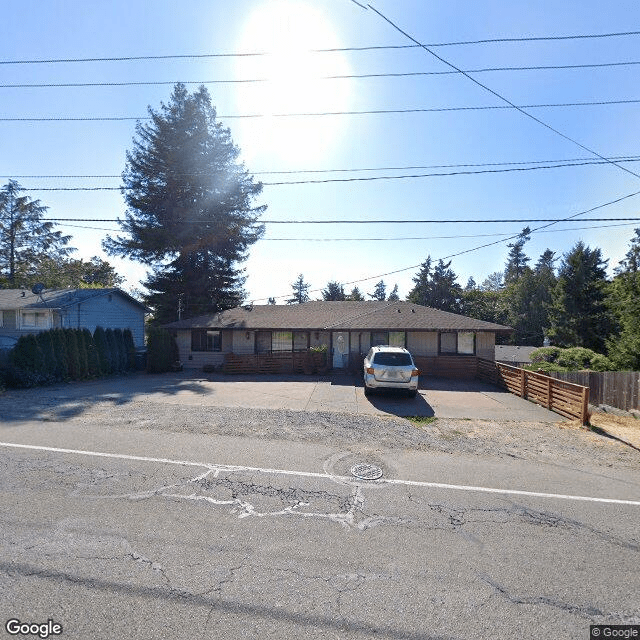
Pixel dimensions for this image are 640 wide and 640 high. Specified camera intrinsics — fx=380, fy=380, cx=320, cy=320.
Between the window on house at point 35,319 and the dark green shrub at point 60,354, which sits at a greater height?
the window on house at point 35,319

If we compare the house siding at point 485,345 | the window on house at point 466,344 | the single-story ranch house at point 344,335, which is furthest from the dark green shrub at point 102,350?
the house siding at point 485,345

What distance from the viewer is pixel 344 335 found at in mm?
20875

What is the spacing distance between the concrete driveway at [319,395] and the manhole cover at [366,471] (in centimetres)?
445

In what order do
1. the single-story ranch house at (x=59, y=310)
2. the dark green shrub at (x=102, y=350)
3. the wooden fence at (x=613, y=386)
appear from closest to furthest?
the wooden fence at (x=613, y=386) < the dark green shrub at (x=102, y=350) < the single-story ranch house at (x=59, y=310)

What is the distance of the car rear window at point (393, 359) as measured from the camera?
12906mm

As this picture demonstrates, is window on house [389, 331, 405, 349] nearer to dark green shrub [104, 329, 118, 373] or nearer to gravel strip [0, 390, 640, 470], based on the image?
gravel strip [0, 390, 640, 470]

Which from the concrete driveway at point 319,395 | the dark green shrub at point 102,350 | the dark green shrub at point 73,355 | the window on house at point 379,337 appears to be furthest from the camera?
the window on house at point 379,337

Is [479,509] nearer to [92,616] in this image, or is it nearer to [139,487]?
[92,616]

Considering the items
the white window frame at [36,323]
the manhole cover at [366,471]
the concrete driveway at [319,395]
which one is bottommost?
the concrete driveway at [319,395]

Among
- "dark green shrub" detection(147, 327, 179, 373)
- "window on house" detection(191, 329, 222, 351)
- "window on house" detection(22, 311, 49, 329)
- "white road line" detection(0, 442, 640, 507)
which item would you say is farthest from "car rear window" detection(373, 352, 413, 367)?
"window on house" detection(22, 311, 49, 329)

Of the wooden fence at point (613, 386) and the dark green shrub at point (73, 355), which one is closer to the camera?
the wooden fence at point (613, 386)

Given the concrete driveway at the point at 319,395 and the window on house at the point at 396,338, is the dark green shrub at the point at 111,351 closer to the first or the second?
the concrete driveway at the point at 319,395

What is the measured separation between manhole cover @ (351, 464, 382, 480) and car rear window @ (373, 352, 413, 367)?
268 inches

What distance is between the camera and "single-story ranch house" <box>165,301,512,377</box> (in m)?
19.2
